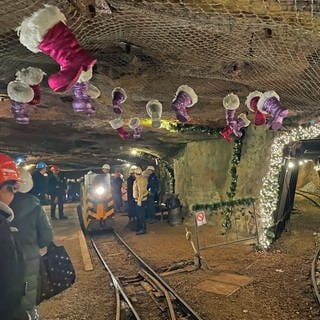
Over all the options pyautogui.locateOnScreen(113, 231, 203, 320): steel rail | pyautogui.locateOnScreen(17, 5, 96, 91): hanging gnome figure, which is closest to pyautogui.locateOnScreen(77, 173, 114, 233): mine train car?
pyautogui.locateOnScreen(113, 231, 203, 320): steel rail

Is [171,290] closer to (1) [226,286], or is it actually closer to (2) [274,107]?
(1) [226,286]

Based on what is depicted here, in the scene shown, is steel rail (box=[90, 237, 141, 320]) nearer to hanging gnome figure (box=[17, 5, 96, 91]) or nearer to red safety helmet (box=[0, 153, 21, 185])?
red safety helmet (box=[0, 153, 21, 185])

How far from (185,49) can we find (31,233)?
8.27 feet

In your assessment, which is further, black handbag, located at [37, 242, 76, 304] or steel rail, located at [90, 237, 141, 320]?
steel rail, located at [90, 237, 141, 320]

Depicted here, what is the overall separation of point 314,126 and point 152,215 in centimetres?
779

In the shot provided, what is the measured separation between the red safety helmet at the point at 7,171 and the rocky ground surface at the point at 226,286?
11.4ft

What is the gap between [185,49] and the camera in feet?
12.3

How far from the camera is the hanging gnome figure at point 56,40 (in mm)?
1959

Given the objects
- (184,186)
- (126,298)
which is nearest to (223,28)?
(126,298)

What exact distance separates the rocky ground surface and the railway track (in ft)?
0.65

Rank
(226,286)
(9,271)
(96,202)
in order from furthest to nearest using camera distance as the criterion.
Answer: (96,202), (226,286), (9,271)

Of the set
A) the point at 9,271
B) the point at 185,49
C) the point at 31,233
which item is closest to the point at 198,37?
the point at 185,49

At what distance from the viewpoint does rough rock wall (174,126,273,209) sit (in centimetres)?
979

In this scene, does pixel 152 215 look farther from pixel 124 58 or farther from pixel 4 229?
pixel 4 229
